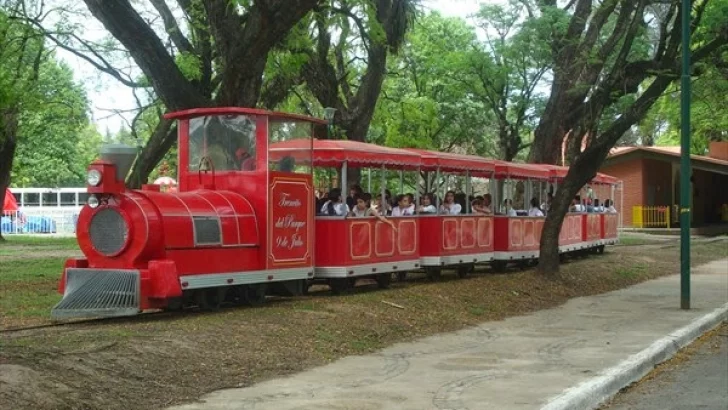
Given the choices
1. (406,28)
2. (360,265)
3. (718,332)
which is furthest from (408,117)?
(718,332)

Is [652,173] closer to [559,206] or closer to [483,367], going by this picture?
[559,206]

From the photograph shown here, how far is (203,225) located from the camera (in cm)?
1314

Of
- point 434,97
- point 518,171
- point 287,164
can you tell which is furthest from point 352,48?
point 434,97

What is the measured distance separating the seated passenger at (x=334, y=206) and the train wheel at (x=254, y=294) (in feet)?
8.05

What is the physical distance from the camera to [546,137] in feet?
93.1

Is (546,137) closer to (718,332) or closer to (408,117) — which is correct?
(408,117)

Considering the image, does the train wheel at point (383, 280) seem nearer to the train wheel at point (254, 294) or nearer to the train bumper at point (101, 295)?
the train wheel at point (254, 294)

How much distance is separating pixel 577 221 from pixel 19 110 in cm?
1618

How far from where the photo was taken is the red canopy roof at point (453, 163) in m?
20.3

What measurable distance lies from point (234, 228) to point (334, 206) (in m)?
3.31

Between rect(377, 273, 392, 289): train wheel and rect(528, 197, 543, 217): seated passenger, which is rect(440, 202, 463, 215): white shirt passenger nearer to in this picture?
rect(377, 273, 392, 289): train wheel

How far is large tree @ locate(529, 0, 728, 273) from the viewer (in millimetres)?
18625

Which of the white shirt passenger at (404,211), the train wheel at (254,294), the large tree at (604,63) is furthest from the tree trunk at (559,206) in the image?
the train wheel at (254,294)

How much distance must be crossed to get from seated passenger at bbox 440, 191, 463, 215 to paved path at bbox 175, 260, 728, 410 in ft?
15.1
